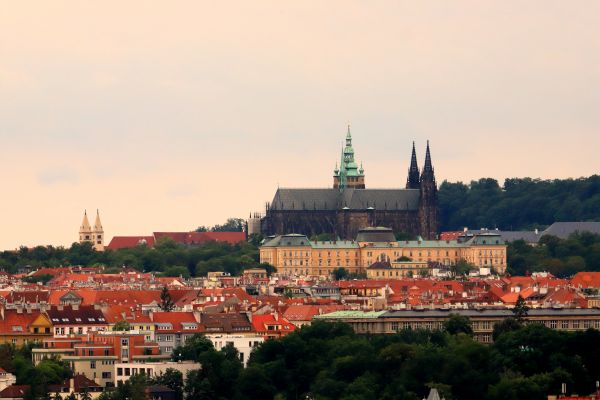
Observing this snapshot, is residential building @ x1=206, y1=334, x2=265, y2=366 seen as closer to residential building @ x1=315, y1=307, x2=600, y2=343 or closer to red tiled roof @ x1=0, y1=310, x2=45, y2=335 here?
residential building @ x1=315, y1=307, x2=600, y2=343

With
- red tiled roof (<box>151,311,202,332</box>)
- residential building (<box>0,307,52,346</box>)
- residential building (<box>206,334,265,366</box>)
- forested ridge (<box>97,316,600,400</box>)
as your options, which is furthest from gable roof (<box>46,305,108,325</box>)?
forested ridge (<box>97,316,600,400</box>)

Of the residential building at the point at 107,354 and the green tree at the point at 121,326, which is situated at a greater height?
the green tree at the point at 121,326

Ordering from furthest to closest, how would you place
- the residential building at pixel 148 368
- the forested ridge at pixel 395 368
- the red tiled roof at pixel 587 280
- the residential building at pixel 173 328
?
1. the red tiled roof at pixel 587 280
2. the residential building at pixel 173 328
3. the residential building at pixel 148 368
4. the forested ridge at pixel 395 368

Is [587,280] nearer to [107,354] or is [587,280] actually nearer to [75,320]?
[75,320]

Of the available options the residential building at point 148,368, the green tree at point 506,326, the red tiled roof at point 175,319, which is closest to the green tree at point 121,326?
the red tiled roof at point 175,319

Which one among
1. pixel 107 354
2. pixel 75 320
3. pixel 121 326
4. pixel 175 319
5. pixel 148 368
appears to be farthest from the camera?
pixel 75 320

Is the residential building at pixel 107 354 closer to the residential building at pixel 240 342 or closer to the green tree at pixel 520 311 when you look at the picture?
the residential building at pixel 240 342

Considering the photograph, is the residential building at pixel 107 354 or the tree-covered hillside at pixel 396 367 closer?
the tree-covered hillside at pixel 396 367

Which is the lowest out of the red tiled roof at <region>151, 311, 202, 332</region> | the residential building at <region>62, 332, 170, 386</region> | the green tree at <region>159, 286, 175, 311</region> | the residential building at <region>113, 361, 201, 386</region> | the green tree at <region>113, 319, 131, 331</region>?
the residential building at <region>113, 361, 201, 386</region>

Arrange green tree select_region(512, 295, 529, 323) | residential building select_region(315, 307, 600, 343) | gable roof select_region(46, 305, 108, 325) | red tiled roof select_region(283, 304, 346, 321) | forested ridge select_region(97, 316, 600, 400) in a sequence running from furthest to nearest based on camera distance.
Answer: red tiled roof select_region(283, 304, 346, 321) → gable roof select_region(46, 305, 108, 325) → residential building select_region(315, 307, 600, 343) → green tree select_region(512, 295, 529, 323) → forested ridge select_region(97, 316, 600, 400)

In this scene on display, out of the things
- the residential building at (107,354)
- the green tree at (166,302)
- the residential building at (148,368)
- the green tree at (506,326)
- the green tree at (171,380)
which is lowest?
the green tree at (171,380)

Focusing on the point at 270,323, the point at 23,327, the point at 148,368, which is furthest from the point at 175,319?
the point at 148,368

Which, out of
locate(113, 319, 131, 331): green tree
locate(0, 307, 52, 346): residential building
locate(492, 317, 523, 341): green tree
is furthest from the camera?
locate(0, 307, 52, 346): residential building

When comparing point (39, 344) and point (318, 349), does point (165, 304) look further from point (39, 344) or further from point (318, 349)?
point (318, 349)
